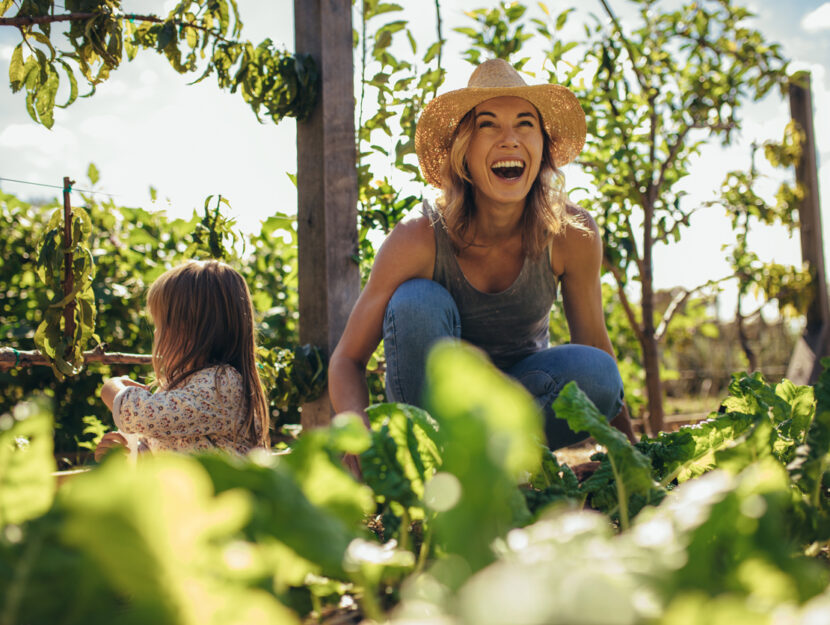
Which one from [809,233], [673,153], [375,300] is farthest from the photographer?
[809,233]

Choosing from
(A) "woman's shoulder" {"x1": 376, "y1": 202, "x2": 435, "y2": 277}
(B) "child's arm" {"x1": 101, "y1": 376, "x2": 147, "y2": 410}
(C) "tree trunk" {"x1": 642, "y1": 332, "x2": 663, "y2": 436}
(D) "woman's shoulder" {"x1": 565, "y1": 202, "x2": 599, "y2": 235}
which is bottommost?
(C) "tree trunk" {"x1": 642, "y1": 332, "x2": 663, "y2": 436}

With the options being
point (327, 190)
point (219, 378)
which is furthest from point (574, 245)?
point (219, 378)

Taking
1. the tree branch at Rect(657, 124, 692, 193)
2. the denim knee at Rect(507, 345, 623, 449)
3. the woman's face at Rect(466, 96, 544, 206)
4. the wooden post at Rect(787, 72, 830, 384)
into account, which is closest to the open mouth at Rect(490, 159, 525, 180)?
the woman's face at Rect(466, 96, 544, 206)

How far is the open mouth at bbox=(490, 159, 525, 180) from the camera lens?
1896 mm

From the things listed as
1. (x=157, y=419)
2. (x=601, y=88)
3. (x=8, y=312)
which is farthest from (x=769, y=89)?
(x=8, y=312)

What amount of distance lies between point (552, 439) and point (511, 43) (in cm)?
218

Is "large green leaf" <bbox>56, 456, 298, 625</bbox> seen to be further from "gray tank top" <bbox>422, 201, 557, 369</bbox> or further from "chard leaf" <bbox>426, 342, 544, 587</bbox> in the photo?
"gray tank top" <bbox>422, 201, 557, 369</bbox>

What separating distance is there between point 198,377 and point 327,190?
767mm

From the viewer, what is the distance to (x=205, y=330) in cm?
213

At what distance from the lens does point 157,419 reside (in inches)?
74.4

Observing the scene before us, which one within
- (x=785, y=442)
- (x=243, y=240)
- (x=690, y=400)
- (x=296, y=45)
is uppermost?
(x=296, y=45)

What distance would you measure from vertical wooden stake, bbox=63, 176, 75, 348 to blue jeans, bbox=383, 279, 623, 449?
2.92 feet

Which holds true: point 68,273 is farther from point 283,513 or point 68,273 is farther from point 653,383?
point 653,383

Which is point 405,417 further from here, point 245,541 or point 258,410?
point 258,410
